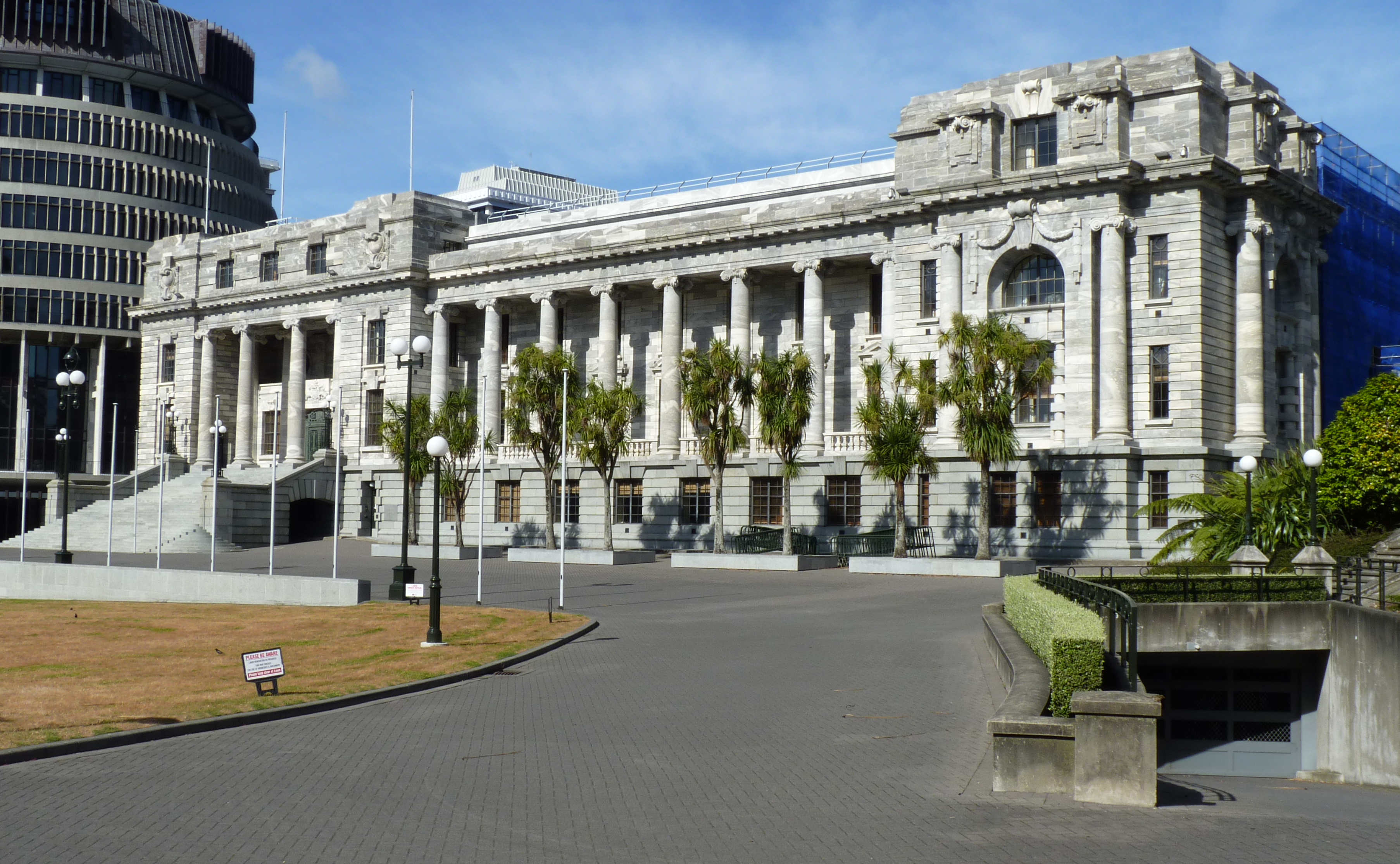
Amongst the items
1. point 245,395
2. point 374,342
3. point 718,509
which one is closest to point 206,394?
point 245,395

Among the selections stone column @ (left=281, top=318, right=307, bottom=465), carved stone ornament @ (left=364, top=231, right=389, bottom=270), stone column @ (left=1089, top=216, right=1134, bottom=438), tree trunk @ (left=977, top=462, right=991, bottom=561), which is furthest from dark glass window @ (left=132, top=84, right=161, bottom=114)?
tree trunk @ (left=977, top=462, right=991, bottom=561)

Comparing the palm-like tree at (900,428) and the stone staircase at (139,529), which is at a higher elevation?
the palm-like tree at (900,428)

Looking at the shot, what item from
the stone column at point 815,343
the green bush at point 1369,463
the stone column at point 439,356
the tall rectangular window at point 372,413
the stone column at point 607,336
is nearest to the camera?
the green bush at point 1369,463

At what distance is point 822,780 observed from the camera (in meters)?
14.1

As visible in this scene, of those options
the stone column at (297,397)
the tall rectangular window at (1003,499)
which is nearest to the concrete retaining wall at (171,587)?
the tall rectangular window at (1003,499)

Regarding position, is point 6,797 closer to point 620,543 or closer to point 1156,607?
point 1156,607

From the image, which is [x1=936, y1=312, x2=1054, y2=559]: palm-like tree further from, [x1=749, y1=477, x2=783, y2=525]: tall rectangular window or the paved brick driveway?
the paved brick driveway

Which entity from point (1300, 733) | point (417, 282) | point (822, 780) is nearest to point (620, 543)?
point (417, 282)

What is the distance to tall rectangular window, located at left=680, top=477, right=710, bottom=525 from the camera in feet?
197

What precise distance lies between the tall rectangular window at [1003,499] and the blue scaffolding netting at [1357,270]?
1516 centimetres

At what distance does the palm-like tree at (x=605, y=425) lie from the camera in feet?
175

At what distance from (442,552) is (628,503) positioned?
9992 mm

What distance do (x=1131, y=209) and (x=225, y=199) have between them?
72147 mm

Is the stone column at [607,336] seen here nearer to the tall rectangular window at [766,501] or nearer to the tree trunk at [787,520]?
the tall rectangular window at [766,501]
